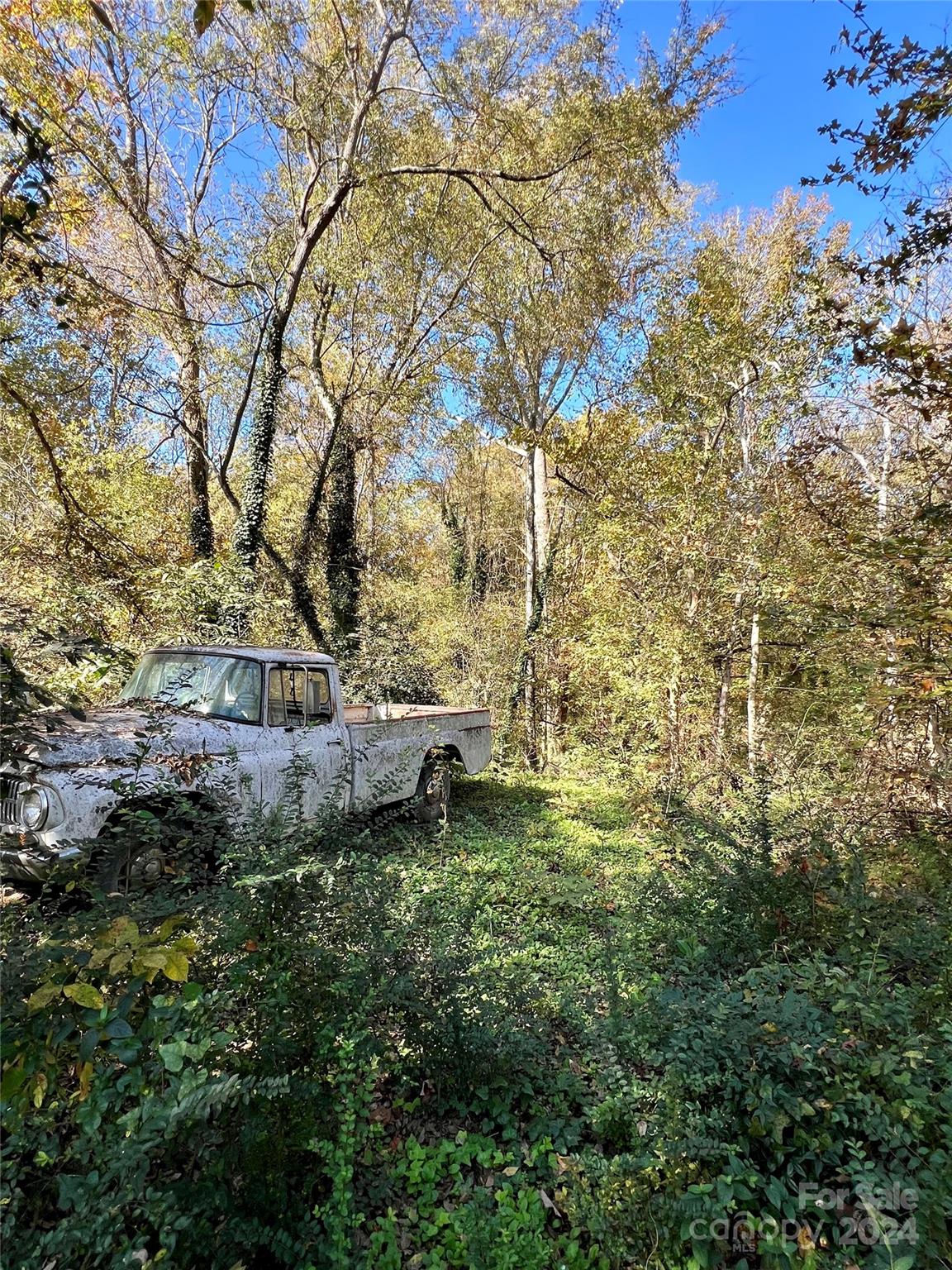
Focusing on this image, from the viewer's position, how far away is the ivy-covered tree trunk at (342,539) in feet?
37.2

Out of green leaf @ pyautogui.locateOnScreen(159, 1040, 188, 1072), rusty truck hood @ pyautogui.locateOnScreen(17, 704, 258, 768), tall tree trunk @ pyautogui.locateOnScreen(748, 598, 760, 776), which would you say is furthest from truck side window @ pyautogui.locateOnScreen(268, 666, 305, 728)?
tall tree trunk @ pyautogui.locateOnScreen(748, 598, 760, 776)

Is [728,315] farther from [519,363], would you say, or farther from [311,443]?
[311,443]

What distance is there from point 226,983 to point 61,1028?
0.88 meters

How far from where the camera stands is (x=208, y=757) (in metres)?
3.72

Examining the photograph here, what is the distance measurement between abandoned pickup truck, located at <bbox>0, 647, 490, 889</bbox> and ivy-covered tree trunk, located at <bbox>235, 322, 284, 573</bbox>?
3.51 metres

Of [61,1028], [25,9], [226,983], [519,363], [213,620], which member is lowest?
[226,983]

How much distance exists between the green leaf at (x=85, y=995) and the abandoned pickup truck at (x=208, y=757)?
2.41 feet

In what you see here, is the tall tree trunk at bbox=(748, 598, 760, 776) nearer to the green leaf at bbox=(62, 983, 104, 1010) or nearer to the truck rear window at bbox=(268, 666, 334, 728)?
the truck rear window at bbox=(268, 666, 334, 728)

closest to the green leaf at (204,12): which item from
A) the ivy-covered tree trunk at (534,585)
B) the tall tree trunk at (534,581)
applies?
the tall tree trunk at (534,581)

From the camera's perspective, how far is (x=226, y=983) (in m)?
2.21

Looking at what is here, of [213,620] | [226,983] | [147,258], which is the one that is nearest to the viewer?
[226,983]

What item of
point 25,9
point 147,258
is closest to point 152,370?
point 147,258

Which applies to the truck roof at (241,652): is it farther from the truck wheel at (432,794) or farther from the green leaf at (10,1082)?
the green leaf at (10,1082)

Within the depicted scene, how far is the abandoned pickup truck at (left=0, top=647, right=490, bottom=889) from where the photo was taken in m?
3.00
